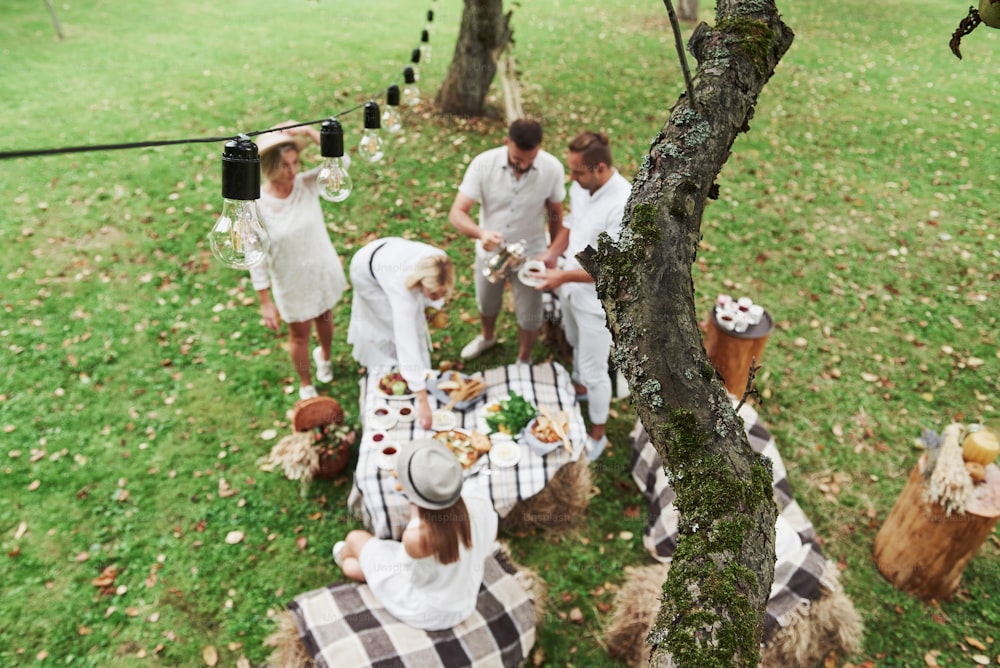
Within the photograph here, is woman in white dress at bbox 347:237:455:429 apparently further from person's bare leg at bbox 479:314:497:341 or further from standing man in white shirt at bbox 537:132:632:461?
standing man in white shirt at bbox 537:132:632:461

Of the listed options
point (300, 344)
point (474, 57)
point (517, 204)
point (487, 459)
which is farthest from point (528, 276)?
point (474, 57)

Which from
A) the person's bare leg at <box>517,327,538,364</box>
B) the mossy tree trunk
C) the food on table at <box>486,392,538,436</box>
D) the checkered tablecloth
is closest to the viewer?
the mossy tree trunk

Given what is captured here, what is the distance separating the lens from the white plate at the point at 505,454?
4.42 metres

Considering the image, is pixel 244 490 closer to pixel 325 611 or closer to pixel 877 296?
pixel 325 611

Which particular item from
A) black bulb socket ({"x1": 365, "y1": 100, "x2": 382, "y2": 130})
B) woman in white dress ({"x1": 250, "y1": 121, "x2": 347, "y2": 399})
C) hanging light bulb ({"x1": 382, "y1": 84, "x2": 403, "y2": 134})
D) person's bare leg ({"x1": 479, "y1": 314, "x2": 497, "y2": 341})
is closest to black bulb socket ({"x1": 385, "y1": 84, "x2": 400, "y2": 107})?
hanging light bulb ({"x1": 382, "y1": 84, "x2": 403, "y2": 134})

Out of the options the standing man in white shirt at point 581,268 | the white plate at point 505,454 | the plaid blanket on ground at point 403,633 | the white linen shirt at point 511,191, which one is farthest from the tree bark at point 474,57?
the plaid blanket on ground at point 403,633

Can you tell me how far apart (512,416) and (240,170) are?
10.5 feet

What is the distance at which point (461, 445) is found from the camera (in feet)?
14.8

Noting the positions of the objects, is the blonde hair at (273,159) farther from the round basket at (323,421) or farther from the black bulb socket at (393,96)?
the round basket at (323,421)

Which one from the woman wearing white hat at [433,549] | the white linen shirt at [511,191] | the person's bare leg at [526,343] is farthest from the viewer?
the person's bare leg at [526,343]

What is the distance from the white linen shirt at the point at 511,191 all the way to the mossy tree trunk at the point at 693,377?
121 inches

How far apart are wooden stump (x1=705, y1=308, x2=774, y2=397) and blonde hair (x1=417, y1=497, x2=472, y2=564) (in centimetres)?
285

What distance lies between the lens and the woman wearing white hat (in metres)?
3.29

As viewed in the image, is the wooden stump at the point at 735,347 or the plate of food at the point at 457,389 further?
the wooden stump at the point at 735,347
